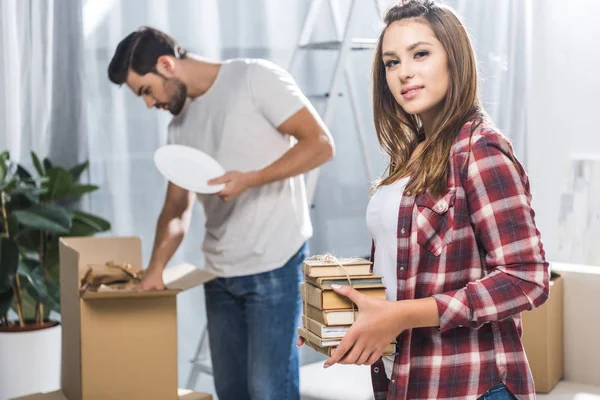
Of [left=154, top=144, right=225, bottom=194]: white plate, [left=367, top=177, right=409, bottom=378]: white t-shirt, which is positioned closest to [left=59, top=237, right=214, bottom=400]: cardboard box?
[left=154, top=144, right=225, bottom=194]: white plate

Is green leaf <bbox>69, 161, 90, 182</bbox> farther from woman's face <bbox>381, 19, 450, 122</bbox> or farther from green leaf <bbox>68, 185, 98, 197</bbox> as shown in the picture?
woman's face <bbox>381, 19, 450, 122</bbox>

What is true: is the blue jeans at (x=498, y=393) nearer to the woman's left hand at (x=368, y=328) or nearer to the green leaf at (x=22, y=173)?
the woman's left hand at (x=368, y=328)

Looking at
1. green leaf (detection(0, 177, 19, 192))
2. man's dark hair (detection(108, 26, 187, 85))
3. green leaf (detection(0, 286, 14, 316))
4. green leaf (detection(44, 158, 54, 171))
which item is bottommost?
green leaf (detection(0, 286, 14, 316))

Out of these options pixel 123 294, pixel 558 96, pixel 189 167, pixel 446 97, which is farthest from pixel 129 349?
pixel 558 96

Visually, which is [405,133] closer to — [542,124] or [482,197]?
[482,197]

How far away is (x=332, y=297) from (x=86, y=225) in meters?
1.82

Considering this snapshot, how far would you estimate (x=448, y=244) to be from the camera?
1.05 m

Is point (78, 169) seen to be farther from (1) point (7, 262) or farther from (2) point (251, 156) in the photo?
(2) point (251, 156)

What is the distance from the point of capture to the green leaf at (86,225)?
266cm

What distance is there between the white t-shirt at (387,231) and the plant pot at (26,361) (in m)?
1.72

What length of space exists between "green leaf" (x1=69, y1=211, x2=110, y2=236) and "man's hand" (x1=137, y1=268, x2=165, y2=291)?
64 centimetres

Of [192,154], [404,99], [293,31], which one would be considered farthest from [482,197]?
[293,31]

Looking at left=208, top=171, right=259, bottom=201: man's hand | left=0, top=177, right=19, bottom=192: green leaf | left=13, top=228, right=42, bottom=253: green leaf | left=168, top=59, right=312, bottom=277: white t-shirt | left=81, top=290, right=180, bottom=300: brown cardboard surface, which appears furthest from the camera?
left=13, top=228, right=42, bottom=253: green leaf

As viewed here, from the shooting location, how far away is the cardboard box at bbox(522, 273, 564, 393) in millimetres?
2402
